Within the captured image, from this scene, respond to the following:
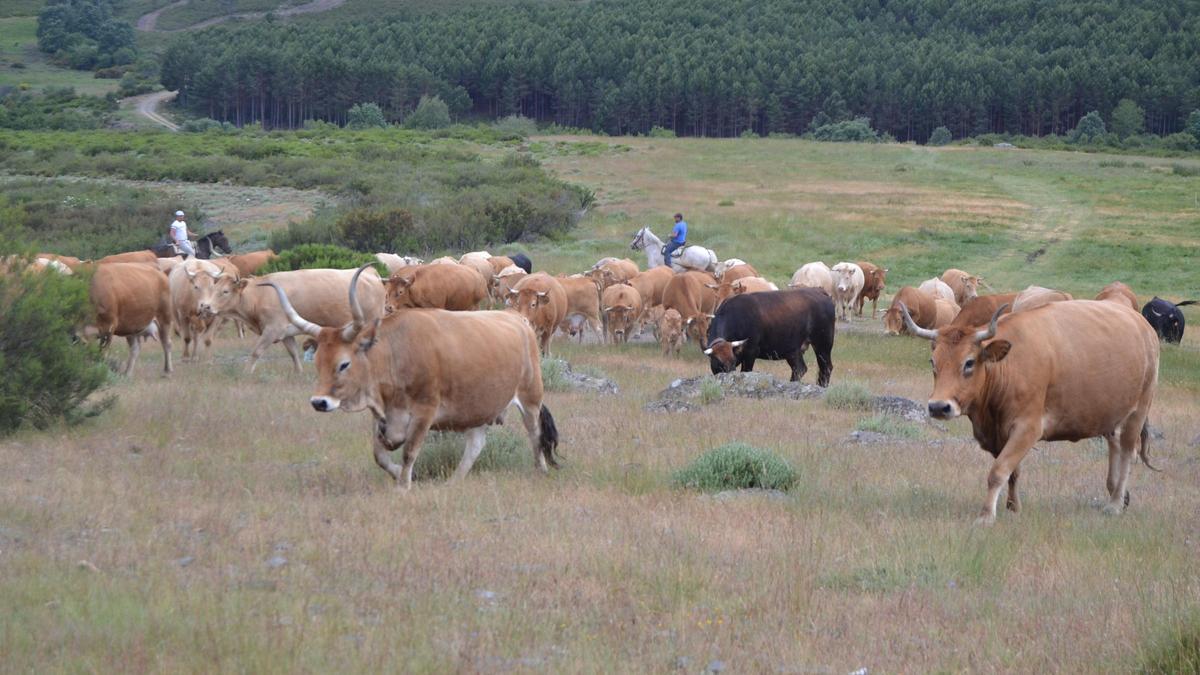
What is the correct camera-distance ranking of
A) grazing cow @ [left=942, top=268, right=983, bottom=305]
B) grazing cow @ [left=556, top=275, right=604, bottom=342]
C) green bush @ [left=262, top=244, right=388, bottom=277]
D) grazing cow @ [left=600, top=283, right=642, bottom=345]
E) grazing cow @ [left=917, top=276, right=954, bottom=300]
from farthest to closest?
grazing cow @ [left=942, top=268, right=983, bottom=305]
grazing cow @ [left=917, top=276, right=954, bottom=300]
grazing cow @ [left=556, top=275, right=604, bottom=342]
grazing cow @ [left=600, top=283, right=642, bottom=345]
green bush @ [left=262, top=244, right=388, bottom=277]

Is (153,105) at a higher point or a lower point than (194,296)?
lower

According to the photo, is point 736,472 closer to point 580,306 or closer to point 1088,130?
point 580,306

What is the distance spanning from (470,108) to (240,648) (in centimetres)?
13191

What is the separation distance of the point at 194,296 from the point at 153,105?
11060cm

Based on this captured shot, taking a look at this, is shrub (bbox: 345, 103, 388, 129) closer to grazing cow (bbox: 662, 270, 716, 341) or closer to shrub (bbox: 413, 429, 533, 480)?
grazing cow (bbox: 662, 270, 716, 341)

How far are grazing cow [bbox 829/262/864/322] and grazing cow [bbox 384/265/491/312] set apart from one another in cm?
1395

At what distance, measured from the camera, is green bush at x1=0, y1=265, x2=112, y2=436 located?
12.9 m

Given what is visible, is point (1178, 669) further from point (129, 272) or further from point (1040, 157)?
point (1040, 157)

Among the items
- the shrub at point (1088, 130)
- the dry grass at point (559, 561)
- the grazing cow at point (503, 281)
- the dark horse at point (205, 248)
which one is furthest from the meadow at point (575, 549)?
the shrub at point (1088, 130)

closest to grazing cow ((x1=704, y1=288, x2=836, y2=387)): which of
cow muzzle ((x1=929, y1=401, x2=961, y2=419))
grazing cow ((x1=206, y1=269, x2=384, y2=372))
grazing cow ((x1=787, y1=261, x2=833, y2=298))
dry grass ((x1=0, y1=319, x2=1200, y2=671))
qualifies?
grazing cow ((x1=206, y1=269, x2=384, y2=372))

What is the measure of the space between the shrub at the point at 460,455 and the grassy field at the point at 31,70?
4947 inches

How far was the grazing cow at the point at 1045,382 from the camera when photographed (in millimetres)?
10172

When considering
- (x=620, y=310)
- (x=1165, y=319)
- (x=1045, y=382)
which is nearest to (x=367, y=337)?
(x=1045, y=382)

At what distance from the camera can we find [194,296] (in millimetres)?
20812
